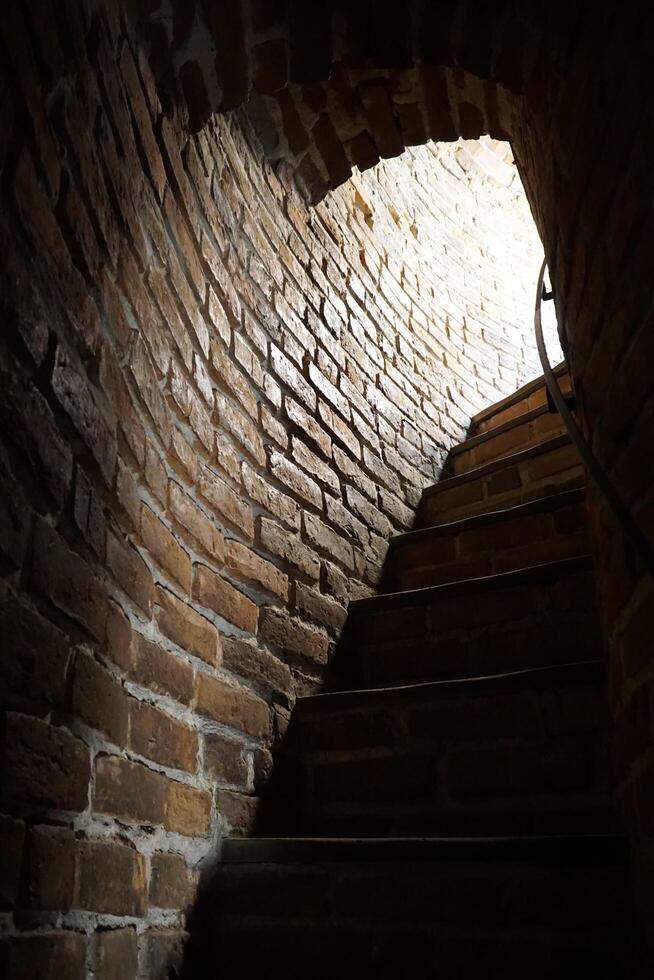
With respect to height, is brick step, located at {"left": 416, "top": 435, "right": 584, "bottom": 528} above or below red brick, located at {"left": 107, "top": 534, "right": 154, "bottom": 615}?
above

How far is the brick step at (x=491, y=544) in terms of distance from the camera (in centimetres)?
243

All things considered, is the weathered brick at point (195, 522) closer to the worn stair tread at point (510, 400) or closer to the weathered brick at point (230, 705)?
the weathered brick at point (230, 705)

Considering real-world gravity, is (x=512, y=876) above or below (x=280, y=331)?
below

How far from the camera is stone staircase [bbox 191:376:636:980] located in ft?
4.46

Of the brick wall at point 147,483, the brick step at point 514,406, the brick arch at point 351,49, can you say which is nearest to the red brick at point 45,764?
the brick wall at point 147,483

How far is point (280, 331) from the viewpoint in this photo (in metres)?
2.52

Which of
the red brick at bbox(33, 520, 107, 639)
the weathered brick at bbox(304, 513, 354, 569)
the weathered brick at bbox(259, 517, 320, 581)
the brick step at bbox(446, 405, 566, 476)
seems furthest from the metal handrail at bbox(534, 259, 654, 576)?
the brick step at bbox(446, 405, 566, 476)

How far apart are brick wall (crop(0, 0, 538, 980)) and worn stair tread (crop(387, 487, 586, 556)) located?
95mm

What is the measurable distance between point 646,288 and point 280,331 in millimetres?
1600

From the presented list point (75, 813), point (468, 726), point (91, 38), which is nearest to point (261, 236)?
point (91, 38)

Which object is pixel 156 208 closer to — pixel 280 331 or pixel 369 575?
pixel 280 331

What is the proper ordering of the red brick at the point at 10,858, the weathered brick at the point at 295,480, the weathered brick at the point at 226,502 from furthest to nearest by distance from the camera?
the weathered brick at the point at 295,480
the weathered brick at the point at 226,502
the red brick at the point at 10,858

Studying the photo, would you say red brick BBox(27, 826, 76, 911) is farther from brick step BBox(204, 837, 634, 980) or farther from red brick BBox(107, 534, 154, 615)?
brick step BBox(204, 837, 634, 980)

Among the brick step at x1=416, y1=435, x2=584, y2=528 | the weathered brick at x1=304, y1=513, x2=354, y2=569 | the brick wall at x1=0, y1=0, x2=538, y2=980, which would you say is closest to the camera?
the brick wall at x1=0, y1=0, x2=538, y2=980
